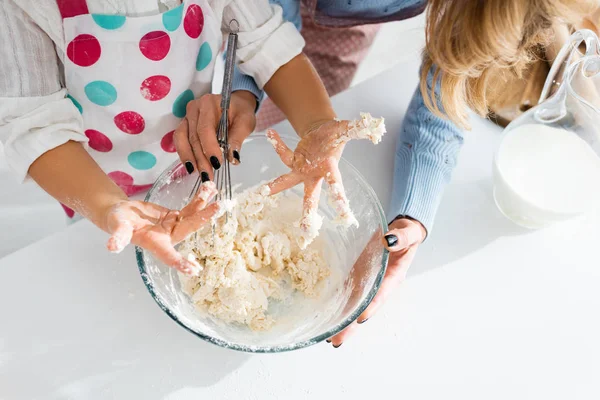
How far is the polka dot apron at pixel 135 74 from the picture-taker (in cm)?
66

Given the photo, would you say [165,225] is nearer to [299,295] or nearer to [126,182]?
[299,295]

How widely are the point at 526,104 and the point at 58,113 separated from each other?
75cm

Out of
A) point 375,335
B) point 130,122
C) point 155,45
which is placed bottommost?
point 375,335

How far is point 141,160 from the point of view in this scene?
0.87 metres

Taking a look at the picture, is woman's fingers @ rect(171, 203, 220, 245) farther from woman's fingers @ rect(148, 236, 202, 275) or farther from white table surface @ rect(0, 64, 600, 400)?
white table surface @ rect(0, 64, 600, 400)

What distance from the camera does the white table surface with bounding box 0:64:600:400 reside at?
0.65m

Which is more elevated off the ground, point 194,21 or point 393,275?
point 194,21

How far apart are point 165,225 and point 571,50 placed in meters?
0.61

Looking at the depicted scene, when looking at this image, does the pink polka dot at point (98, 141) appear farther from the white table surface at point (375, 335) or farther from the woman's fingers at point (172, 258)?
the woman's fingers at point (172, 258)

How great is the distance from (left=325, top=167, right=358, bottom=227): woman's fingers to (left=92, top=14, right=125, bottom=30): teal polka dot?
0.33m

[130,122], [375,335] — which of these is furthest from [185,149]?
[375,335]

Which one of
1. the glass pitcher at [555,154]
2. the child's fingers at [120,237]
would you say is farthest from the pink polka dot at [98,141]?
the glass pitcher at [555,154]

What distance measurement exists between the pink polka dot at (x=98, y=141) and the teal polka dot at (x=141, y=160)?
0.13ft

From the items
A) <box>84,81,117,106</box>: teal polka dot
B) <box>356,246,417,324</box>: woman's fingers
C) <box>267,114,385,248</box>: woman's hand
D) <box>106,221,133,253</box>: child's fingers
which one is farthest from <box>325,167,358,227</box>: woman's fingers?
<box>84,81,117,106</box>: teal polka dot
